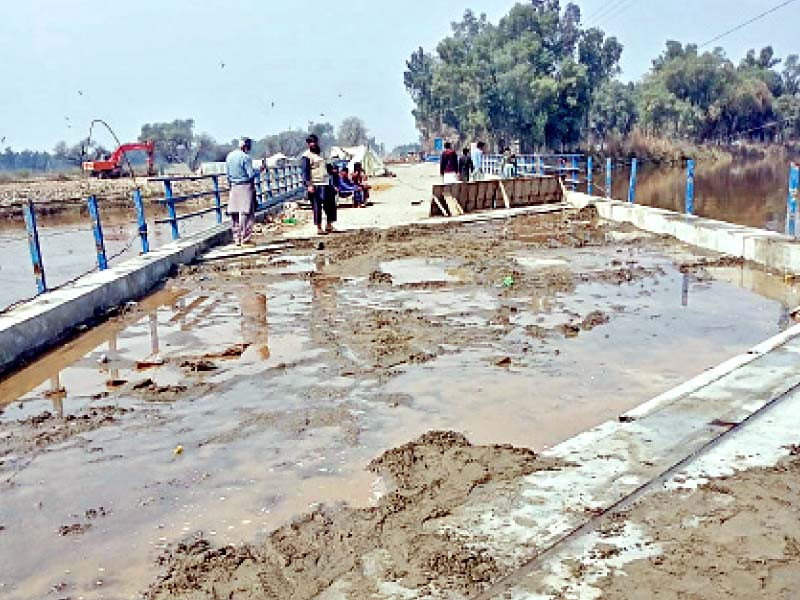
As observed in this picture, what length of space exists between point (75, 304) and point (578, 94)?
45317 millimetres

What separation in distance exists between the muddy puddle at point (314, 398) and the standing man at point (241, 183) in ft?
8.64

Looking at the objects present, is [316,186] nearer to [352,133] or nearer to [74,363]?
[74,363]

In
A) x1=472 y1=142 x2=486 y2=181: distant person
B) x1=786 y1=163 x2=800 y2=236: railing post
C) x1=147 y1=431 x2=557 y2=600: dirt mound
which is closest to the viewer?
x1=147 y1=431 x2=557 y2=600: dirt mound

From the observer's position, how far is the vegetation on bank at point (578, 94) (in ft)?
159

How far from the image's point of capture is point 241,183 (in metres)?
11.8

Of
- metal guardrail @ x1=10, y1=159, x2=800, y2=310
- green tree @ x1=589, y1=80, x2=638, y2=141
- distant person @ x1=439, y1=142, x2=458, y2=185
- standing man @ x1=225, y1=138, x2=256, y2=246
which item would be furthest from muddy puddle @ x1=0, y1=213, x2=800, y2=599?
green tree @ x1=589, y1=80, x2=638, y2=141

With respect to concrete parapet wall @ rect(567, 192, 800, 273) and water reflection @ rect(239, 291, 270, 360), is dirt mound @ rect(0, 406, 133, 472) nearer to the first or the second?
water reflection @ rect(239, 291, 270, 360)

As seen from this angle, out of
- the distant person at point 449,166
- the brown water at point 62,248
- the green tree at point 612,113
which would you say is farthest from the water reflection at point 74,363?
the green tree at point 612,113

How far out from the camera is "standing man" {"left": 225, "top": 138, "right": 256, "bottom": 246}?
11633 mm

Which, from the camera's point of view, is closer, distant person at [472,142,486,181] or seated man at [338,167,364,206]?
seated man at [338,167,364,206]

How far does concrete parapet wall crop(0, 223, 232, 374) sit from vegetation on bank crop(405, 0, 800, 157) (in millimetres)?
40474

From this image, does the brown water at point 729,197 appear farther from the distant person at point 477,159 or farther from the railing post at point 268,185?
the railing post at point 268,185

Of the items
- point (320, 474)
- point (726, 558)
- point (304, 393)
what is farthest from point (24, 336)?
point (726, 558)

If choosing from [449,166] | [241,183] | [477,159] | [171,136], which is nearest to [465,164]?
[449,166]
